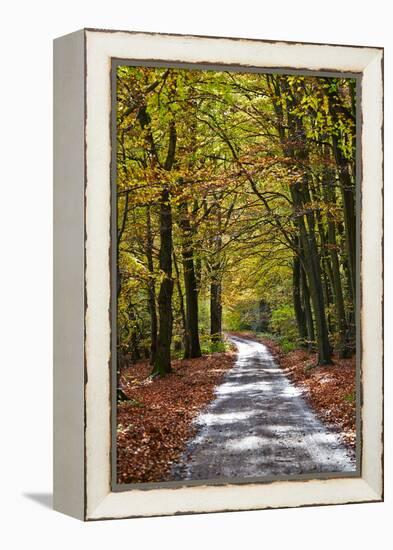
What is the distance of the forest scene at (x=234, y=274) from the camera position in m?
8.54

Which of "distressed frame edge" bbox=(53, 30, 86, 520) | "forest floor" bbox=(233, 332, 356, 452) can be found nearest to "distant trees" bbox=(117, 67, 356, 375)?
"forest floor" bbox=(233, 332, 356, 452)

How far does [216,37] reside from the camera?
868cm

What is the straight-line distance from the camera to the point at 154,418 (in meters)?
8.55

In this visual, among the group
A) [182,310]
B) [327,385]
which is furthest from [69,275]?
[327,385]

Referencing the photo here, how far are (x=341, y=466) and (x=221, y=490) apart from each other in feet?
4.29

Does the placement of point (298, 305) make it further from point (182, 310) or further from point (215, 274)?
point (182, 310)

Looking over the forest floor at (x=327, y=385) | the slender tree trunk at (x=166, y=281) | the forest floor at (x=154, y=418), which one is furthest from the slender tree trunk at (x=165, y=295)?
the forest floor at (x=327, y=385)

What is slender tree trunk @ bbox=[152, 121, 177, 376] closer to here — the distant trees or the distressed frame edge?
the distant trees

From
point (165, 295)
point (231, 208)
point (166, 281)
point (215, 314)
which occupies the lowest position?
point (215, 314)

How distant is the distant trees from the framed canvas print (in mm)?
17

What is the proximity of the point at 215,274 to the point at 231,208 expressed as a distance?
660mm

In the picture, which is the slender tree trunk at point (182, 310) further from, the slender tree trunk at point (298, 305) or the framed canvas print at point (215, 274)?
the slender tree trunk at point (298, 305)

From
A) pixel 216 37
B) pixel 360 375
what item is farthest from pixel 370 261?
pixel 216 37

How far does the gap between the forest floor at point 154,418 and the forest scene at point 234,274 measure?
1 centimetres
